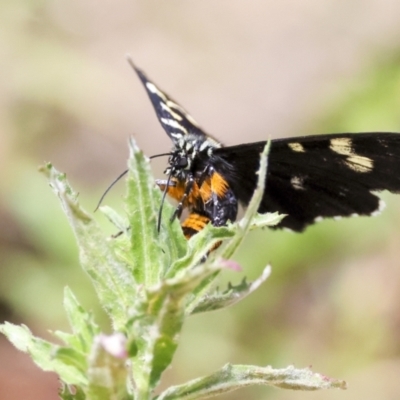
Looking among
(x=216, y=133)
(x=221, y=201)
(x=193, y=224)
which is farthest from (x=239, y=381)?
(x=216, y=133)

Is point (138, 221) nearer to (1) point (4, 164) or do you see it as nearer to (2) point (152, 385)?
(2) point (152, 385)

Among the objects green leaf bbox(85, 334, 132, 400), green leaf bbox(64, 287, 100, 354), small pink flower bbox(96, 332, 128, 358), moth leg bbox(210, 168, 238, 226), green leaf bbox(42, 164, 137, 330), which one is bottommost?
green leaf bbox(85, 334, 132, 400)

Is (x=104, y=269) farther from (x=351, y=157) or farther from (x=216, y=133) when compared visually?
(x=216, y=133)

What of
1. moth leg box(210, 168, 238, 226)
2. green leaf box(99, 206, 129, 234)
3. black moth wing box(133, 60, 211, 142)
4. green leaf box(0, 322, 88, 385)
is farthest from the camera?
black moth wing box(133, 60, 211, 142)

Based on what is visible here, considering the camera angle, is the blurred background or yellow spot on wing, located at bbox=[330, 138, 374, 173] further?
the blurred background

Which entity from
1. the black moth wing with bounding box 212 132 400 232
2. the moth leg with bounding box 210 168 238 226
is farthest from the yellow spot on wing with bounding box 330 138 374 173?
the moth leg with bounding box 210 168 238 226

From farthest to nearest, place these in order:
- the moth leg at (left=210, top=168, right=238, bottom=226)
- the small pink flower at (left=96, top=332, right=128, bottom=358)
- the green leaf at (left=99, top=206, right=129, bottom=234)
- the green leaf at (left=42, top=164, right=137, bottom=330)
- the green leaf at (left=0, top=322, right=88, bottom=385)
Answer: the moth leg at (left=210, top=168, right=238, bottom=226)
the green leaf at (left=99, top=206, right=129, bottom=234)
the green leaf at (left=42, top=164, right=137, bottom=330)
the green leaf at (left=0, top=322, right=88, bottom=385)
the small pink flower at (left=96, top=332, right=128, bottom=358)

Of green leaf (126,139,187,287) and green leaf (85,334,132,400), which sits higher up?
green leaf (126,139,187,287)

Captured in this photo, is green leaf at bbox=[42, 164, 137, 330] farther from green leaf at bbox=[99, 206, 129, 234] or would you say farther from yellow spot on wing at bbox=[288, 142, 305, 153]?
yellow spot on wing at bbox=[288, 142, 305, 153]
